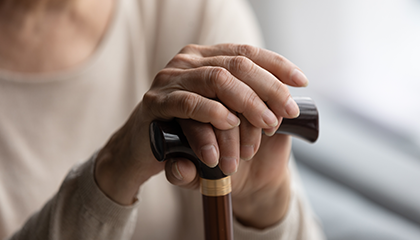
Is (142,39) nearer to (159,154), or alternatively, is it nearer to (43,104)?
(43,104)

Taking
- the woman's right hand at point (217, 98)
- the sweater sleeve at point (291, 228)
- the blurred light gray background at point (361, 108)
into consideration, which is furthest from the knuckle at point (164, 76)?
Result: the blurred light gray background at point (361, 108)

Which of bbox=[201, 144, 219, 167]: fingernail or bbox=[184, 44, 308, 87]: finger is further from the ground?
bbox=[184, 44, 308, 87]: finger

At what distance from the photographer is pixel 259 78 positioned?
0.34 m

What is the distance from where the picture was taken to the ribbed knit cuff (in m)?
0.43

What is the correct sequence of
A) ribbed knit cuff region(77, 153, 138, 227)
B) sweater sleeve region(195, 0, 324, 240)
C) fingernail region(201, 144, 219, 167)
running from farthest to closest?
1. sweater sleeve region(195, 0, 324, 240)
2. ribbed knit cuff region(77, 153, 138, 227)
3. fingernail region(201, 144, 219, 167)

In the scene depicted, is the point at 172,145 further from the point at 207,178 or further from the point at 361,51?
the point at 361,51

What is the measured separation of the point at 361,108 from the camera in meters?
1.20

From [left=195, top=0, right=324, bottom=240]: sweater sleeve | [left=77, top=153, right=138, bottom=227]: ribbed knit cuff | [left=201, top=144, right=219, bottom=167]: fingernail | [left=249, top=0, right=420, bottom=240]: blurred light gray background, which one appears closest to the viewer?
[left=201, top=144, right=219, bottom=167]: fingernail

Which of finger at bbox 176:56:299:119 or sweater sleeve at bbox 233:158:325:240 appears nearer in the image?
finger at bbox 176:56:299:119

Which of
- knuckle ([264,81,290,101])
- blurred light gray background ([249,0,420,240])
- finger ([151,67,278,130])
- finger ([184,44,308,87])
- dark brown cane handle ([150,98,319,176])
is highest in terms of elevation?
finger ([184,44,308,87])

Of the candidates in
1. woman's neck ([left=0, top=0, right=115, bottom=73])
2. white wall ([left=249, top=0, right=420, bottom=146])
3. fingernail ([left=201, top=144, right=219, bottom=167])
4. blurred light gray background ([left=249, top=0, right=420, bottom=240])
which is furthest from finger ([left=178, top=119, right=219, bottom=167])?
white wall ([left=249, top=0, right=420, bottom=146])

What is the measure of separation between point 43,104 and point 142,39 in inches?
8.1

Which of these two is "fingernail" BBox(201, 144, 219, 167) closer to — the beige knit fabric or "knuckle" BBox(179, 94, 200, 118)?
"knuckle" BBox(179, 94, 200, 118)

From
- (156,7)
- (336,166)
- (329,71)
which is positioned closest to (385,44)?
(329,71)
